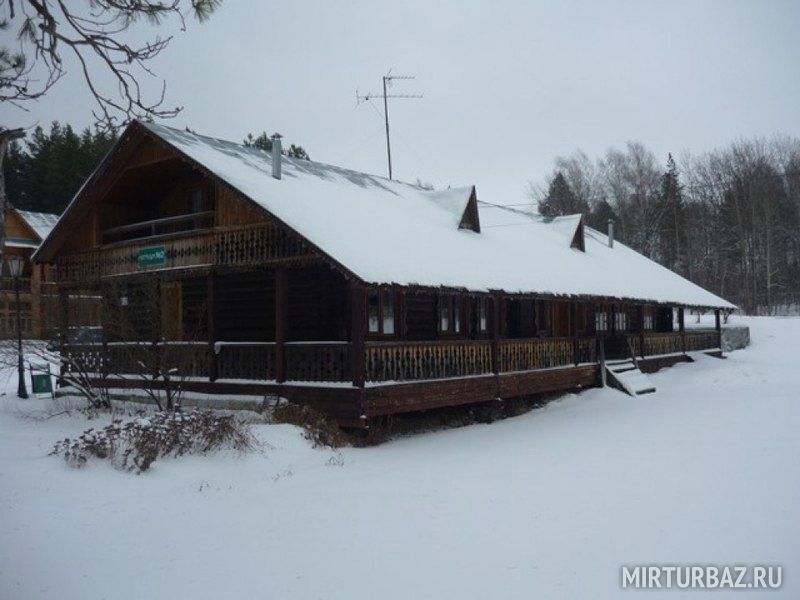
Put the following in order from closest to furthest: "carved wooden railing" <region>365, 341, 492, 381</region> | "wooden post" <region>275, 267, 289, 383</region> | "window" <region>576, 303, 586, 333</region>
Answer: "carved wooden railing" <region>365, 341, 492, 381</region> < "wooden post" <region>275, 267, 289, 383</region> < "window" <region>576, 303, 586, 333</region>

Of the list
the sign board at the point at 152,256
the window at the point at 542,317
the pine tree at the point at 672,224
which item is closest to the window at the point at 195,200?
the sign board at the point at 152,256

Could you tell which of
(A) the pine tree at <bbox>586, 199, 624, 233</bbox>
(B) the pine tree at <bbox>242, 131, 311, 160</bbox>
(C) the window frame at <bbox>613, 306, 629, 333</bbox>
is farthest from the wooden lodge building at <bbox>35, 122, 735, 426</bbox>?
(A) the pine tree at <bbox>586, 199, 624, 233</bbox>

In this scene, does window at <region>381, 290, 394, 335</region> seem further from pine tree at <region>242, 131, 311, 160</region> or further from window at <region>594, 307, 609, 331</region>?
pine tree at <region>242, 131, 311, 160</region>

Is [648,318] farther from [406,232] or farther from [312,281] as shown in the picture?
[312,281]

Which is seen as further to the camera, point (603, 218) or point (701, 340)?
point (603, 218)

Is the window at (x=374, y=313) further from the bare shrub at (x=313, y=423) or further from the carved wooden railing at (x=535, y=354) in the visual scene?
the bare shrub at (x=313, y=423)

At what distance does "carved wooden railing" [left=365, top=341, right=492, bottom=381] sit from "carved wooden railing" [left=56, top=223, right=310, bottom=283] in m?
2.87

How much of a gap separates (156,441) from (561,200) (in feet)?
197

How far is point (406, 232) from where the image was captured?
64.0 feet

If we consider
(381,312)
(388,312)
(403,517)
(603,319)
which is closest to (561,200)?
(603,319)

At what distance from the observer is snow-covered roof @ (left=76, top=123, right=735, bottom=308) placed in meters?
16.2

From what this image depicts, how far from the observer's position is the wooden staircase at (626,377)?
975 inches

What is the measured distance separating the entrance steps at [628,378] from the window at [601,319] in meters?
4.56

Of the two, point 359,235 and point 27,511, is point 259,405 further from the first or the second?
point 27,511
